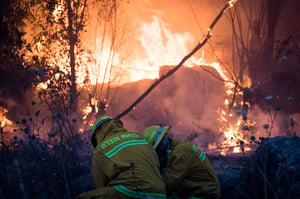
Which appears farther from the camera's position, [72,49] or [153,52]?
[153,52]

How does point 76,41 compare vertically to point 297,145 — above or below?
above

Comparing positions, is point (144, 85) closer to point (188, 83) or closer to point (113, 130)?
point (188, 83)

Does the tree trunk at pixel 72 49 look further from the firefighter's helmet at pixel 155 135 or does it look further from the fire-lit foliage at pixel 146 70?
the firefighter's helmet at pixel 155 135

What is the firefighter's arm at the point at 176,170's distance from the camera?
11.2 ft

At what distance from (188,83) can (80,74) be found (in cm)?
419

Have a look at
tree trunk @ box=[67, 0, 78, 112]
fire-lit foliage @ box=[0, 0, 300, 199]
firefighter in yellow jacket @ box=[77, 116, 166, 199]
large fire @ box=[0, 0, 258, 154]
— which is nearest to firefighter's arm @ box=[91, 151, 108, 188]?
firefighter in yellow jacket @ box=[77, 116, 166, 199]

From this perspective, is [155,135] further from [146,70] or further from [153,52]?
[153,52]

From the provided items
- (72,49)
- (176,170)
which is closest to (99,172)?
(176,170)

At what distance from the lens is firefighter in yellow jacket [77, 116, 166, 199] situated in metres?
2.62

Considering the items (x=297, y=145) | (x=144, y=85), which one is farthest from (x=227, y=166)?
(x=144, y=85)

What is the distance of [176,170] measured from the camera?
3424 mm

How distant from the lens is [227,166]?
5.12 m

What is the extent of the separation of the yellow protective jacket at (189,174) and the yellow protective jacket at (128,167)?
603mm

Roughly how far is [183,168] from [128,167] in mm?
966
